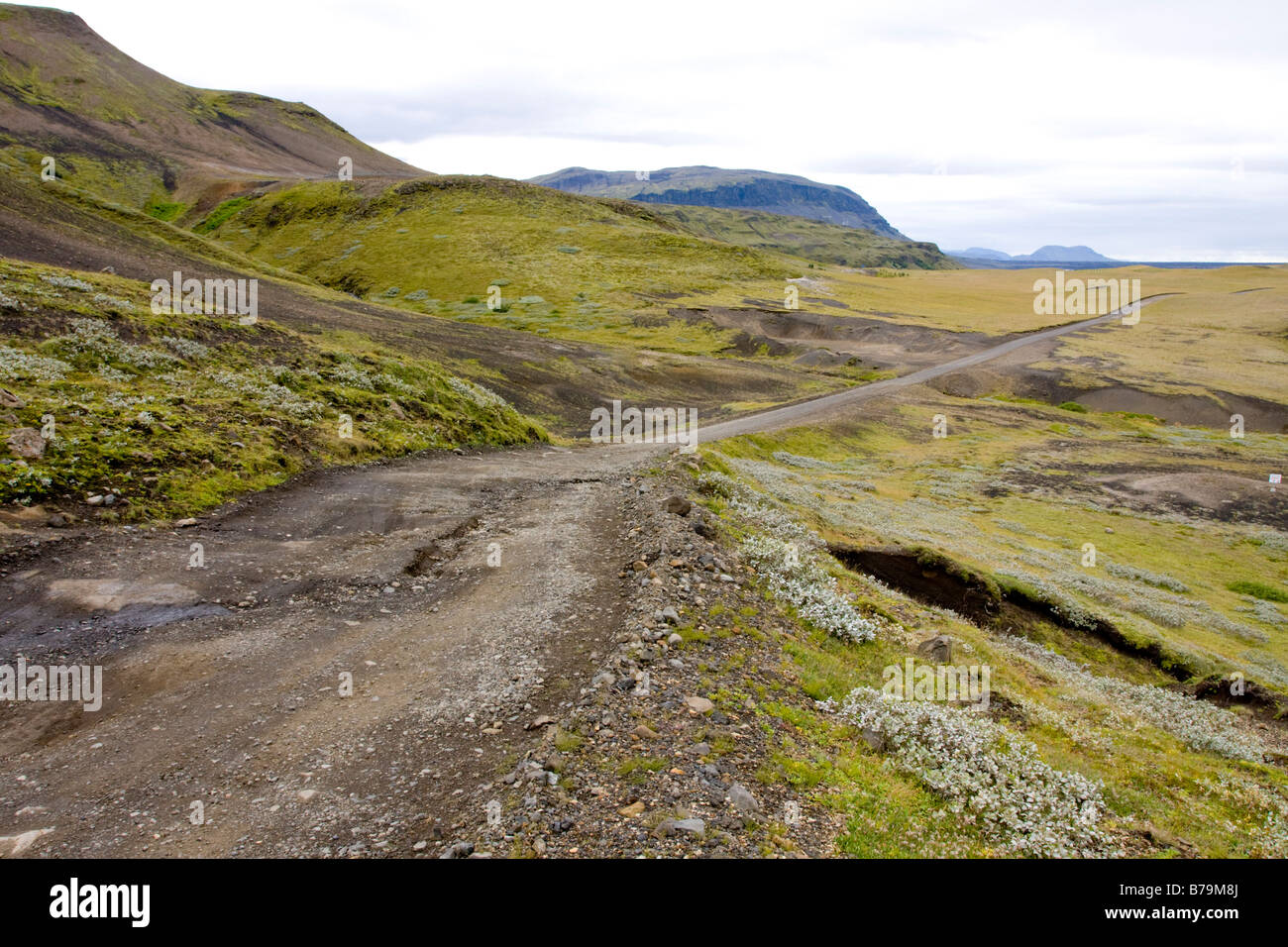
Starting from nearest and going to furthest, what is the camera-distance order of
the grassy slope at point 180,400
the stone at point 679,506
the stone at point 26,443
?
the stone at point 26,443 < the grassy slope at point 180,400 < the stone at point 679,506

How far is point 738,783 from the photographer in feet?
26.2

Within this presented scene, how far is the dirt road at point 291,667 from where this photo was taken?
743 cm

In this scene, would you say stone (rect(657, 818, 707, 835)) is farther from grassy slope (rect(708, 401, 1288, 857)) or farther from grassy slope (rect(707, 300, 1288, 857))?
grassy slope (rect(708, 401, 1288, 857))

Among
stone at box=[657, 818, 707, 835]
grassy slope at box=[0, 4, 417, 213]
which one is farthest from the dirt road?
grassy slope at box=[0, 4, 417, 213]

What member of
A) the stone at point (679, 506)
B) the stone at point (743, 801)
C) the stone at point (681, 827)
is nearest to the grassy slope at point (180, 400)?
the stone at point (679, 506)

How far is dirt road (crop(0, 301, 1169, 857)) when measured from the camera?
7.43 metres

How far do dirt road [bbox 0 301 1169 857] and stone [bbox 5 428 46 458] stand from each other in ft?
9.38

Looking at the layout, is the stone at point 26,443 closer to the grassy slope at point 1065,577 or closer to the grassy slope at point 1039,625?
the grassy slope at point 1039,625

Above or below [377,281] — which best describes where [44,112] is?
above

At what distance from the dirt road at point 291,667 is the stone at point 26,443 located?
2.86 m

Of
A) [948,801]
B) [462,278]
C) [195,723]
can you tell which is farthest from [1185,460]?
[462,278]
